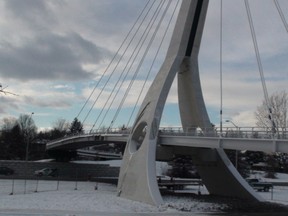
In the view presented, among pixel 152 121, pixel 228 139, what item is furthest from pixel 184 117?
pixel 228 139

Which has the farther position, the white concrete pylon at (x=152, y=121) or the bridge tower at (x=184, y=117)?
the bridge tower at (x=184, y=117)

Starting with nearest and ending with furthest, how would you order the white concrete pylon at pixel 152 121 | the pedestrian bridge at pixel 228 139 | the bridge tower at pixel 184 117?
the pedestrian bridge at pixel 228 139
the white concrete pylon at pixel 152 121
the bridge tower at pixel 184 117

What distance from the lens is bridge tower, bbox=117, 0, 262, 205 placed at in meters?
40.7

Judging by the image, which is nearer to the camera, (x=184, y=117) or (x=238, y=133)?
(x=238, y=133)

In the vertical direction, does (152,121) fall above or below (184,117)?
below

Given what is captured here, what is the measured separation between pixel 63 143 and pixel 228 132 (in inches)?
1915

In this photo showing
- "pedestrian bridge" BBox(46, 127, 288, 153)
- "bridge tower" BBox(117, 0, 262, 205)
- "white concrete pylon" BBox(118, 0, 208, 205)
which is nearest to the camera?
"pedestrian bridge" BBox(46, 127, 288, 153)

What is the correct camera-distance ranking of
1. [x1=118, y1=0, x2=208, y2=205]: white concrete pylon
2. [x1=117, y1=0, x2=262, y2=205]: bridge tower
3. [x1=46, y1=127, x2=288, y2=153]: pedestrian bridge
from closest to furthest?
[x1=46, y1=127, x2=288, y2=153]: pedestrian bridge, [x1=118, y1=0, x2=208, y2=205]: white concrete pylon, [x1=117, y1=0, x2=262, y2=205]: bridge tower

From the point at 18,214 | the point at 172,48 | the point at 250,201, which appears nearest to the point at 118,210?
the point at 18,214

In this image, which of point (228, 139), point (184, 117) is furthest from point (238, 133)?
point (184, 117)

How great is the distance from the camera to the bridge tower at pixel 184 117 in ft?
133

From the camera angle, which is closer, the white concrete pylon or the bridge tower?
the white concrete pylon

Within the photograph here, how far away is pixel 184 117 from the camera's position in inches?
1902

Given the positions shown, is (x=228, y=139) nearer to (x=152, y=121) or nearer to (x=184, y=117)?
(x=152, y=121)
